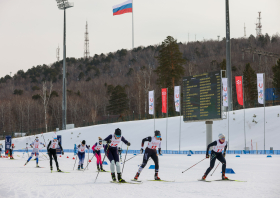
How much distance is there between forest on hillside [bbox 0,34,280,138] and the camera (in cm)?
8631

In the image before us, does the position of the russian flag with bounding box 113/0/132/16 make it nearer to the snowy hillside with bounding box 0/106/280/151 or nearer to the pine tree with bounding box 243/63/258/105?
the snowy hillside with bounding box 0/106/280/151

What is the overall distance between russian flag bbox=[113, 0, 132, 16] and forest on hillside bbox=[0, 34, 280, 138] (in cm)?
1533

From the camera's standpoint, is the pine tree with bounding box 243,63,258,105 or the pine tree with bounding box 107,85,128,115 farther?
the pine tree with bounding box 107,85,128,115

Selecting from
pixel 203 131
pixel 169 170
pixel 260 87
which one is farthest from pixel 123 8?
pixel 169 170

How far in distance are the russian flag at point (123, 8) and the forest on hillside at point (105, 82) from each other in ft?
50.3

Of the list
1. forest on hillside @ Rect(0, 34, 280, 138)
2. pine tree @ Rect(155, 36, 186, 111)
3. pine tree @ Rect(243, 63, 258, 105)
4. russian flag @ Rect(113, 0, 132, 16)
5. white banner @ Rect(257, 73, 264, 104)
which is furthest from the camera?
forest on hillside @ Rect(0, 34, 280, 138)

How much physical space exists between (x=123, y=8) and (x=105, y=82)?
62.5m

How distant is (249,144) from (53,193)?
2839cm

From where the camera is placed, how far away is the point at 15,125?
331 ft

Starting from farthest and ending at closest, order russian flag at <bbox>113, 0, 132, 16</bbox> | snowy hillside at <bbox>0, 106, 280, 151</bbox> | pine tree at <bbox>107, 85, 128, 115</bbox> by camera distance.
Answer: pine tree at <bbox>107, 85, 128, 115</bbox> → russian flag at <bbox>113, 0, 132, 16</bbox> → snowy hillside at <bbox>0, 106, 280, 151</bbox>

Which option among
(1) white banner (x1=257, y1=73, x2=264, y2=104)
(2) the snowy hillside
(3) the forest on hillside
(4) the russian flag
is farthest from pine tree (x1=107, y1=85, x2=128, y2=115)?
(1) white banner (x1=257, y1=73, x2=264, y2=104)

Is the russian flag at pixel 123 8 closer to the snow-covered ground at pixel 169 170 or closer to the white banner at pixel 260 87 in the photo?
the snow-covered ground at pixel 169 170

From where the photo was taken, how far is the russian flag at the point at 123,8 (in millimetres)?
60906

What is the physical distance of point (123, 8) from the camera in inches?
2415
